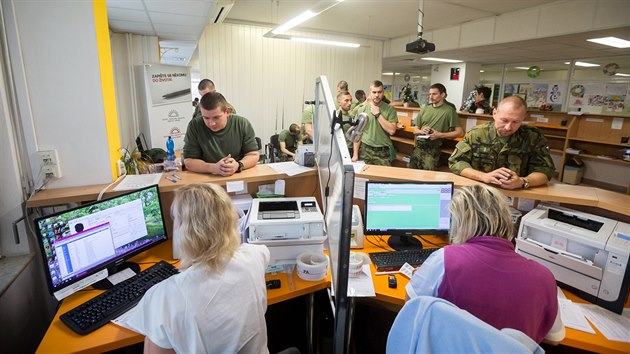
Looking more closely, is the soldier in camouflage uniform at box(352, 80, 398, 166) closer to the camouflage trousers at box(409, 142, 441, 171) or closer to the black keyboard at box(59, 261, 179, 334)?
the camouflage trousers at box(409, 142, 441, 171)

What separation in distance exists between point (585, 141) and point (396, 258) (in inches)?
203

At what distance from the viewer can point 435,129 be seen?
13.8 ft

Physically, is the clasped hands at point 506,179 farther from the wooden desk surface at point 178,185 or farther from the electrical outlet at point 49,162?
the electrical outlet at point 49,162

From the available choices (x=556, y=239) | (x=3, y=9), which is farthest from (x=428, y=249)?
(x=3, y=9)

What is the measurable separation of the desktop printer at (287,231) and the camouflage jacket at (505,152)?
44.9 inches

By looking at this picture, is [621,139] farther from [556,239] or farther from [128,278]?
[128,278]

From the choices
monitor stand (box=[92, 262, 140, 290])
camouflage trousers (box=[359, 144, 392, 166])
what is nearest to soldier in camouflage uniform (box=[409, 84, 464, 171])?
camouflage trousers (box=[359, 144, 392, 166])

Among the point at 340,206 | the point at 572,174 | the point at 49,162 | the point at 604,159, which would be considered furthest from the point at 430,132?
the point at 49,162

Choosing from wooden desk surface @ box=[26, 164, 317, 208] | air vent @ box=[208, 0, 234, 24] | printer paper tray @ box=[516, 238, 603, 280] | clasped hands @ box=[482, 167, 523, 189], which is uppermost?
air vent @ box=[208, 0, 234, 24]

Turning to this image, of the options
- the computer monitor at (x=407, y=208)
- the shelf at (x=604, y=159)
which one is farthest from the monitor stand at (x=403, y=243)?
the shelf at (x=604, y=159)

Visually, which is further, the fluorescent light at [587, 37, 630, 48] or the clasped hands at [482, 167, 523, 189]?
the fluorescent light at [587, 37, 630, 48]

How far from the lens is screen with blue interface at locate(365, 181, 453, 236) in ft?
6.13

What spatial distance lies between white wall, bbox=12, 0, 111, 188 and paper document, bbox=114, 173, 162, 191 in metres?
0.14

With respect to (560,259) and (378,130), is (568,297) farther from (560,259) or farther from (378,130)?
(378,130)
